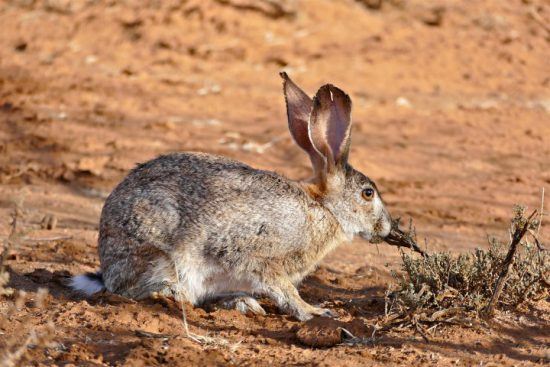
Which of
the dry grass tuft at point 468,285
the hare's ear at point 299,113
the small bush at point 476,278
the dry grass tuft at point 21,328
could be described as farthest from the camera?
the hare's ear at point 299,113

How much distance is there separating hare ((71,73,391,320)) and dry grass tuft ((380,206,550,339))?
21.5 inches

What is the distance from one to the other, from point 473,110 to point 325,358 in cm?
703

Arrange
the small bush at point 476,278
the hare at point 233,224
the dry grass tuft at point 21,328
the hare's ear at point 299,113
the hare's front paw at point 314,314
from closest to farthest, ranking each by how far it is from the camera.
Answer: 1. the dry grass tuft at point 21,328
2. the small bush at point 476,278
3. the hare's front paw at point 314,314
4. the hare at point 233,224
5. the hare's ear at point 299,113

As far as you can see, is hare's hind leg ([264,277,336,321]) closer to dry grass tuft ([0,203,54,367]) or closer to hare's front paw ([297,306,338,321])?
hare's front paw ([297,306,338,321])

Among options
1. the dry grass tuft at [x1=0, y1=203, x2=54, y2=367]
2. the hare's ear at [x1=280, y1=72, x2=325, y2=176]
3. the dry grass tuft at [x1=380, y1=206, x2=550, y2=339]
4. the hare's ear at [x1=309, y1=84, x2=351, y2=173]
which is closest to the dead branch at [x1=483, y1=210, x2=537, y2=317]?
the dry grass tuft at [x1=380, y1=206, x2=550, y2=339]

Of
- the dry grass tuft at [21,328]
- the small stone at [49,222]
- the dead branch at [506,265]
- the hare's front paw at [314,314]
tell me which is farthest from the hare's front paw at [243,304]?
the small stone at [49,222]

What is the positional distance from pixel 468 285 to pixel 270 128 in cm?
564

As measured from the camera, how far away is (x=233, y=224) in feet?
17.8

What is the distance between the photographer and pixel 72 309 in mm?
5117

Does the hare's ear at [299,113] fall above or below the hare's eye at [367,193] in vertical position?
above

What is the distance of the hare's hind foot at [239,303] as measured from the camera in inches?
215

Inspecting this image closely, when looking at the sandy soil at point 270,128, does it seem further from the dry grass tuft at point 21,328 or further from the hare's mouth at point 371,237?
the hare's mouth at point 371,237

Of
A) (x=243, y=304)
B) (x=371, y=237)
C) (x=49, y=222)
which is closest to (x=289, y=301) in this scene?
(x=243, y=304)

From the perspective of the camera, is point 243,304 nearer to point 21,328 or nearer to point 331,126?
point 331,126
